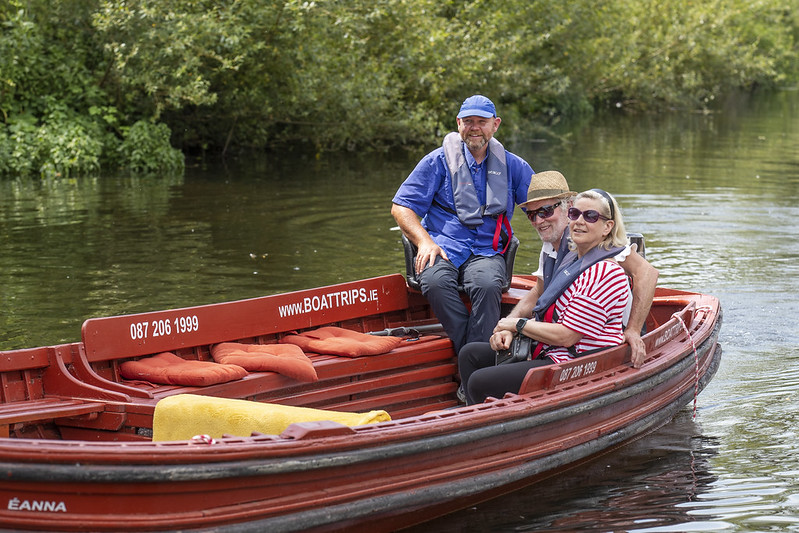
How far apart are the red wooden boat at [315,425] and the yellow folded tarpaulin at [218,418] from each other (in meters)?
0.13

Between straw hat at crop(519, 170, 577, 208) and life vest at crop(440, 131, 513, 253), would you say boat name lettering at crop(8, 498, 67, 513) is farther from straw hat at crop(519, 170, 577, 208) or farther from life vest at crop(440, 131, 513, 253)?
life vest at crop(440, 131, 513, 253)

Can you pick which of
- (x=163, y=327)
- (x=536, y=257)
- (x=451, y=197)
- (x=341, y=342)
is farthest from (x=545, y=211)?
(x=536, y=257)

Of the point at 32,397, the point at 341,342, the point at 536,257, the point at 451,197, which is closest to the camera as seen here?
the point at 32,397

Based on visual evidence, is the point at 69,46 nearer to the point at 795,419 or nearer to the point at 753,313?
the point at 753,313

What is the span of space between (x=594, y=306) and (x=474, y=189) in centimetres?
160

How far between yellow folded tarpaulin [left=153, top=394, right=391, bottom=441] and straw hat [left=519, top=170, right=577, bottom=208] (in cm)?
173

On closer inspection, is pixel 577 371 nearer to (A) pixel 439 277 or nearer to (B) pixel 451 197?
(A) pixel 439 277

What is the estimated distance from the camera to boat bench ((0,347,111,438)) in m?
5.02

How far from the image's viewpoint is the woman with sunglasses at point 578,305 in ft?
17.7

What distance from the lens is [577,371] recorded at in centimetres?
562

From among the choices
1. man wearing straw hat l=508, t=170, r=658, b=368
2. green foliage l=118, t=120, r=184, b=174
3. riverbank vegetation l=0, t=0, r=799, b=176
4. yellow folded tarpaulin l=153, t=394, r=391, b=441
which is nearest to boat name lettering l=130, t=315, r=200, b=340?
yellow folded tarpaulin l=153, t=394, r=391, b=441

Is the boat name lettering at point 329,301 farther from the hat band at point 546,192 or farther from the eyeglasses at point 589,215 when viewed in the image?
the eyeglasses at point 589,215

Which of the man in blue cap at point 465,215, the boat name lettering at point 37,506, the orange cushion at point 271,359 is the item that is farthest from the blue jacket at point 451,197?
the boat name lettering at point 37,506

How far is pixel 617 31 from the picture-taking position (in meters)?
33.1
